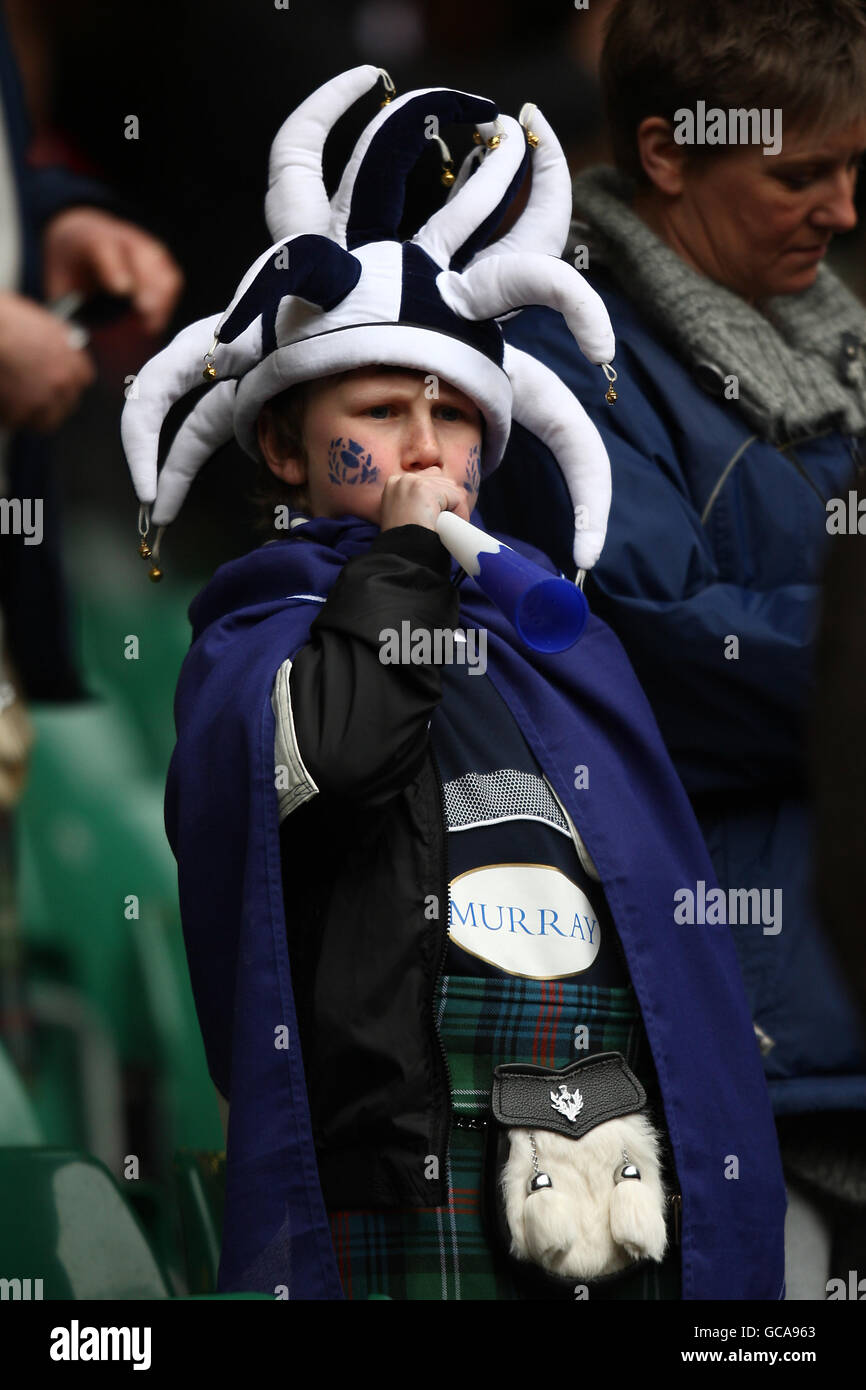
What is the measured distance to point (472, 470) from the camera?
7.13ft

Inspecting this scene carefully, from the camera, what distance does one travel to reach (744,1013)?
2139 mm

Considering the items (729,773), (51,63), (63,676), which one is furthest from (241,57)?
(729,773)

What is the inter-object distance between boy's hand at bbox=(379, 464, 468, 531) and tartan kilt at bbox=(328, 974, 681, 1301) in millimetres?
525

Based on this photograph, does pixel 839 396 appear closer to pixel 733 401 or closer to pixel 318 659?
pixel 733 401

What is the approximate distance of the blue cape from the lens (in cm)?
186

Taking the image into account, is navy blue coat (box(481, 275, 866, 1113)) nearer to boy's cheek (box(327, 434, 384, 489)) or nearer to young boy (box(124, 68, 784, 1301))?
young boy (box(124, 68, 784, 1301))

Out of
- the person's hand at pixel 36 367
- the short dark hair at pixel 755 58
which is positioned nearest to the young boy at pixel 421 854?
the short dark hair at pixel 755 58

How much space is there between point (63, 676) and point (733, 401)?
1.29 meters

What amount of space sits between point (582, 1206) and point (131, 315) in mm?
1872

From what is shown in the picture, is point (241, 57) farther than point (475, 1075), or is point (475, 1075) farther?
point (241, 57)

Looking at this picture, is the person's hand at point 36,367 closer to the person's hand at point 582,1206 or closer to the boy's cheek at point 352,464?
the boy's cheek at point 352,464

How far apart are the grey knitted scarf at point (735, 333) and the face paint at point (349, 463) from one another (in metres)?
0.70

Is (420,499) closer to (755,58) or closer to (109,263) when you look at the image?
(755,58)

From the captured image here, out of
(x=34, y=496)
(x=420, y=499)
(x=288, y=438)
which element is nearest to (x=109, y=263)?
(x=34, y=496)
